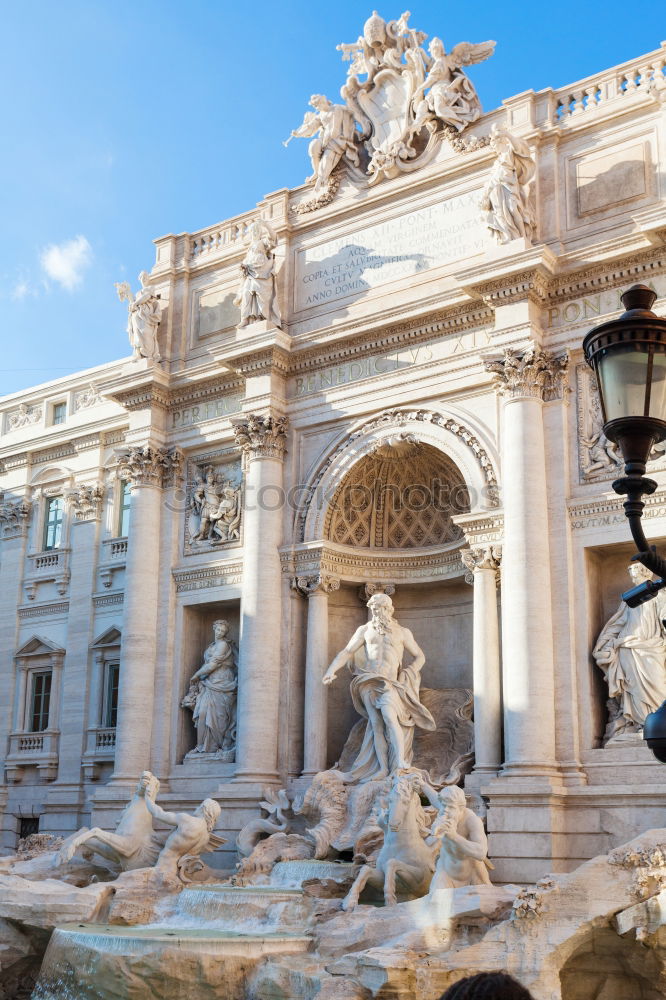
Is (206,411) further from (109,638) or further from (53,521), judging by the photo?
(53,521)

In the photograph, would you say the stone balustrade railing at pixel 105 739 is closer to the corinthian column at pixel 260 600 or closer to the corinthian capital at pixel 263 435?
the corinthian column at pixel 260 600

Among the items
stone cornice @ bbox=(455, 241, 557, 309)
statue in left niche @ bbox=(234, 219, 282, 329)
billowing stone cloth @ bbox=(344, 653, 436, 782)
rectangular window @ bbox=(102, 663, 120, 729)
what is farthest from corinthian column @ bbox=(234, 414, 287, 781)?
rectangular window @ bbox=(102, 663, 120, 729)

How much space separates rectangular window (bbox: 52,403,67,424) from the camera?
27.9 meters

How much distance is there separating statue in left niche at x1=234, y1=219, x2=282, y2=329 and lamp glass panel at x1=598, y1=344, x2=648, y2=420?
17.1m

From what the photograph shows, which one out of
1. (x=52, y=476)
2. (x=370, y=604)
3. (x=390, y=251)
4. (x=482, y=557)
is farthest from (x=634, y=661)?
(x=52, y=476)

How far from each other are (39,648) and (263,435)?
8.15 m

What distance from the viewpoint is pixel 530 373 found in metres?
18.5

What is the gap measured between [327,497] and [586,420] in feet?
15.9

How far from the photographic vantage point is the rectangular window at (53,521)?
2692 cm

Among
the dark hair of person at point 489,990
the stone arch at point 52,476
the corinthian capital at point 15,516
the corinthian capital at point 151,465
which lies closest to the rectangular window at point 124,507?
the stone arch at point 52,476

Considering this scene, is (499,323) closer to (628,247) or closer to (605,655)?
(628,247)

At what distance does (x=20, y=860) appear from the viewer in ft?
64.6

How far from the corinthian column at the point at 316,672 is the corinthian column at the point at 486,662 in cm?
296

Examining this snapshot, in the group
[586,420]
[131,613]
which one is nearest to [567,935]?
[586,420]
